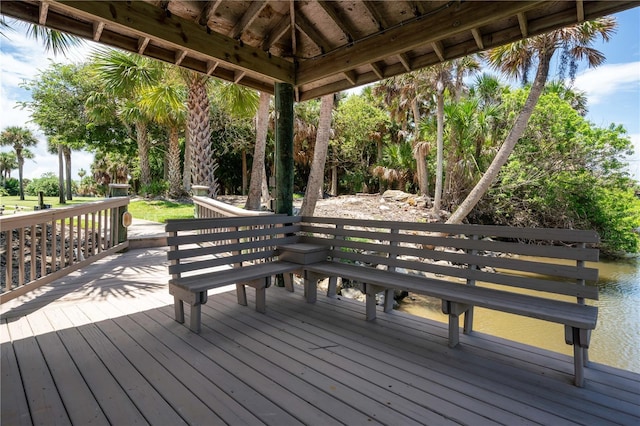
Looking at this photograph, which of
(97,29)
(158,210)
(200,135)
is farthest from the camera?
(158,210)

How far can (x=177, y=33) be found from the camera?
298 centimetres

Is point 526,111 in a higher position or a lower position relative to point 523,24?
higher

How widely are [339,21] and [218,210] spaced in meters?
3.29

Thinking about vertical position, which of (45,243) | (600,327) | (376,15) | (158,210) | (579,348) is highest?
(376,15)

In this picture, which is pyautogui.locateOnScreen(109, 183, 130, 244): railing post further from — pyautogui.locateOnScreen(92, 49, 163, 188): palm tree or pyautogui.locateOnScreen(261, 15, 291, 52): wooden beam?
pyautogui.locateOnScreen(261, 15, 291, 52): wooden beam

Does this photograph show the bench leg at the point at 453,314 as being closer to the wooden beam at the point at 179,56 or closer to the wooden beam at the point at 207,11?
the wooden beam at the point at 207,11

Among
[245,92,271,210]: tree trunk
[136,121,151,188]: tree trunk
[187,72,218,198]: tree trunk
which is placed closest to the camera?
[245,92,271,210]: tree trunk

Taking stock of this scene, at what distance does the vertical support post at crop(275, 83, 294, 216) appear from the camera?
4.08 m

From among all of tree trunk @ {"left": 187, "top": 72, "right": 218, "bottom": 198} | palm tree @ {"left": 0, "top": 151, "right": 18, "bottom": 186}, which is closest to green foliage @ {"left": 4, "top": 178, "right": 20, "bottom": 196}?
palm tree @ {"left": 0, "top": 151, "right": 18, "bottom": 186}

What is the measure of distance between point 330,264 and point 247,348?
4.55ft

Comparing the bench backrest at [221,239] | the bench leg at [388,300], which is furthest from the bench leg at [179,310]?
the bench leg at [388,300]

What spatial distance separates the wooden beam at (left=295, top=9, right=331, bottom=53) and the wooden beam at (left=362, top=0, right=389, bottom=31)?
78 cm

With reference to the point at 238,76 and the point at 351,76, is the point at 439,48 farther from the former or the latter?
the point at 238,76

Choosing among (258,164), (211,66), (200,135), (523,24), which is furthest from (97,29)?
(200,135)
